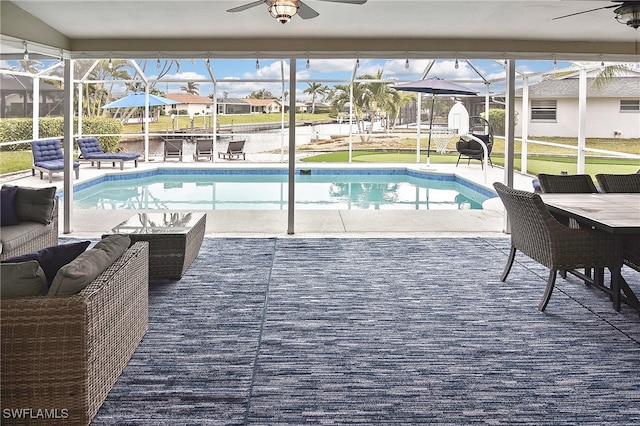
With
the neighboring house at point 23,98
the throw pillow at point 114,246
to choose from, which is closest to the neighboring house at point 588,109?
the neighboring house at point 23,98

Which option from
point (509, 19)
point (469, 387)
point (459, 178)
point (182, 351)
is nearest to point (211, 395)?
point (182, 351)

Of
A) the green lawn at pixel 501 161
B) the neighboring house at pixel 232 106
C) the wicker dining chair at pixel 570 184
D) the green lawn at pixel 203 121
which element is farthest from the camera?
the green lawn at pixel 501 161

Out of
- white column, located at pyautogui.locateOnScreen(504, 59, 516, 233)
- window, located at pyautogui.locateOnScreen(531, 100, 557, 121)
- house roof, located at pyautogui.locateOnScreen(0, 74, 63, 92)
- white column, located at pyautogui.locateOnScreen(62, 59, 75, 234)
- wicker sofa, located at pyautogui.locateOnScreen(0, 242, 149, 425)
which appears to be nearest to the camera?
wicker sofa, located at pyautogui.locateOnScreen(0, 242, 149, 425)

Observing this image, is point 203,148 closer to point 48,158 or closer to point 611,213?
point 48,158

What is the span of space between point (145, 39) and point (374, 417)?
17.7 ft

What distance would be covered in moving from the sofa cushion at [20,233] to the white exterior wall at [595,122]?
15.4 metres

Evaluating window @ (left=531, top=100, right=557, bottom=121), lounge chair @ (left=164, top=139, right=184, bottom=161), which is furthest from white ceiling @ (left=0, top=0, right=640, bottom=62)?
window @ (left=531, top=100, right=557, bottom=121)

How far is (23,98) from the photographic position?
1602 cm

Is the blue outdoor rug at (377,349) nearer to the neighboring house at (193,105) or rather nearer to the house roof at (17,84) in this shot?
the neighboring house at (193,105)

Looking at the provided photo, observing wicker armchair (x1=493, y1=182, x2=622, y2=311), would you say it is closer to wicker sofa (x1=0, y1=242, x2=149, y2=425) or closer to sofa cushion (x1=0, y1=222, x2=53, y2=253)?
wicker sofa (x1=0, y1=242, x2=149, y2=425)

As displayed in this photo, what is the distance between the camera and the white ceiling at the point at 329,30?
568 cm

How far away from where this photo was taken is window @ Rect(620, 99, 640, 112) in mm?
16594

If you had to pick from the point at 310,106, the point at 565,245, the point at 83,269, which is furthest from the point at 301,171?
the point at 83,269

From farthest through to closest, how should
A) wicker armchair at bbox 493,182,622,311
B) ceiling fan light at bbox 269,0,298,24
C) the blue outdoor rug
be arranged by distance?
ceiling fan light at bbox 269,0,298,24 < wicker armchair at bbox 493,182,622,311 < the blue outdoor rug
